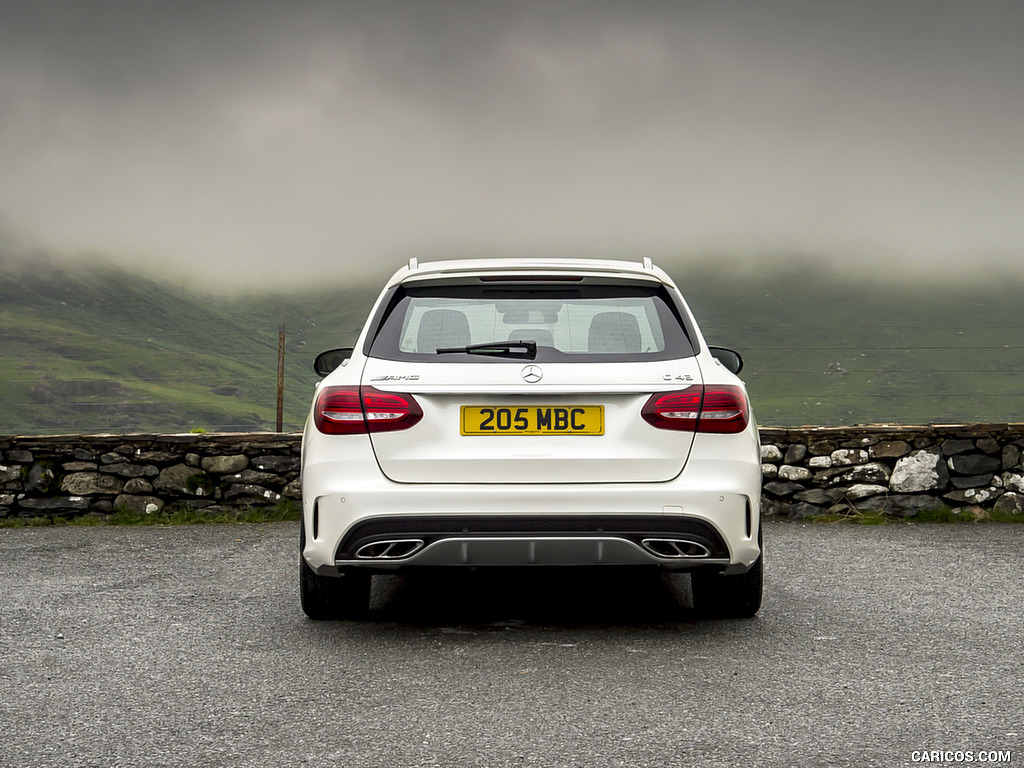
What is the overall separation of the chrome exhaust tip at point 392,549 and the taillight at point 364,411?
18.0 inches

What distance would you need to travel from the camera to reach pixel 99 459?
9219 millimetres

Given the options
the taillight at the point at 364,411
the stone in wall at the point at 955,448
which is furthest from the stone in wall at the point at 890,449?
the taillight at the point at 364,411

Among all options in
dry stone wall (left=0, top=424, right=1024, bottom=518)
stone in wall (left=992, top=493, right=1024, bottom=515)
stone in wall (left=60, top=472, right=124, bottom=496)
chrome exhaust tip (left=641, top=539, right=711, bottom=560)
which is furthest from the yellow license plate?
stone in wall (left=992, top=493, right=1024, bottom=515)

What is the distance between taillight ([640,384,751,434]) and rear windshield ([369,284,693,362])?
0.69ft

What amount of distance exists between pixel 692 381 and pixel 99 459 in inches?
253

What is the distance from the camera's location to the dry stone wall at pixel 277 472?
361 inches

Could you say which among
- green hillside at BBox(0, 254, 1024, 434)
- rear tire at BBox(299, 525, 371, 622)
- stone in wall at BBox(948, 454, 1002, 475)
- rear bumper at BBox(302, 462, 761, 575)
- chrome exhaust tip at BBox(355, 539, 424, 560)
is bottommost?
green hillside at BBox(0, 254, 1024, 434)

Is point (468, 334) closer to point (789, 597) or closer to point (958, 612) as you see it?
point (789, 597)

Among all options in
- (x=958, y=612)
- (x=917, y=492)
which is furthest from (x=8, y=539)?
(x=917, y=492)

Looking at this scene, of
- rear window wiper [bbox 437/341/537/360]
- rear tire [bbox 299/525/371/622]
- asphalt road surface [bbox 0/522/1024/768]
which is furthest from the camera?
rear tire [bbox 299/525/371/622]

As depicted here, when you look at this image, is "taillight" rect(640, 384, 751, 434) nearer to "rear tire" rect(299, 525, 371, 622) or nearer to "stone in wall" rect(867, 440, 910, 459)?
"rear tire" rect(299, 525, 371, 622)

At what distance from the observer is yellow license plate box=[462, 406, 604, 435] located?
14.4ft

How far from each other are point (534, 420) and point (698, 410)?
68 cm

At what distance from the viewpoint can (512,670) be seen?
13.8 feet
